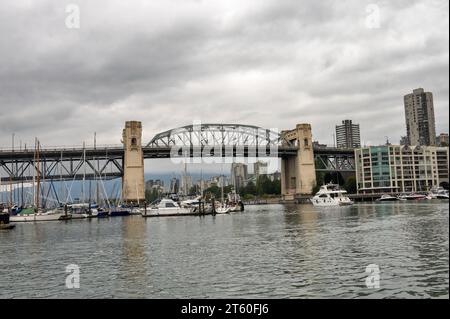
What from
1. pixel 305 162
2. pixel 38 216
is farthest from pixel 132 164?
pixel 305 162

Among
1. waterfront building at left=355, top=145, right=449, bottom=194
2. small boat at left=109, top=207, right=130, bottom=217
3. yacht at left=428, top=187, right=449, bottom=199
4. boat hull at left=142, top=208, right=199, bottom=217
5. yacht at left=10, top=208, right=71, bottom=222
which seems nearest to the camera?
yacht at left=10, top=208, right=71, bottom=222

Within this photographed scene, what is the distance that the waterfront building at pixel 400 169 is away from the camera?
139 m

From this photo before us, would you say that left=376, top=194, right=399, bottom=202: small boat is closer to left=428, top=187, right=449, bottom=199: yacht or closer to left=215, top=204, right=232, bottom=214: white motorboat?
left=428, top=187, right=449, bottom=199: yacht

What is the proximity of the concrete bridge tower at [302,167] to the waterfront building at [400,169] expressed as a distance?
16.3m

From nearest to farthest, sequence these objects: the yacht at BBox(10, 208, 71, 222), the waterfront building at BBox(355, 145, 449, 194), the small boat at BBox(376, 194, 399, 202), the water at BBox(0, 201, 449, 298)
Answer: the water at BBox(0, 201, 449, 298) < the yacht at BBox(10, 208, 71, 222) < the small boat at BBox(376, 194, 399, 202) < the waterfront building at BBox(355, 145, 449, 194)

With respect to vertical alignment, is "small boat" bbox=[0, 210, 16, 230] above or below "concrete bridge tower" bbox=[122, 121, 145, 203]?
below

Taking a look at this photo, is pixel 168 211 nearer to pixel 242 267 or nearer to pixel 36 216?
pixel 36 216

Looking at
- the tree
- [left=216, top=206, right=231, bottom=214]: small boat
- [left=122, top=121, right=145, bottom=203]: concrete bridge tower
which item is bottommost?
[left=216, top=206, right=231, bottom=214]: small boat

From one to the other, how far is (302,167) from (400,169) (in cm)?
2784

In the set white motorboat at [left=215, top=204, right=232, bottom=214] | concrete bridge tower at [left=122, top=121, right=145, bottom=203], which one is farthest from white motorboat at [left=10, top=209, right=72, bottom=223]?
concrete bridge tower at [left=122, top=121, right=145, bottom=203]

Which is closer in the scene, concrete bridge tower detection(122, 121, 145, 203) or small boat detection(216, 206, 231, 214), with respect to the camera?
small boat detection(216, 206, 231, 214)

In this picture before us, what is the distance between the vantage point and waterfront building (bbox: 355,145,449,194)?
139 m

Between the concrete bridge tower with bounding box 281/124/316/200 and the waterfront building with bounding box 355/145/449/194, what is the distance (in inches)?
643
